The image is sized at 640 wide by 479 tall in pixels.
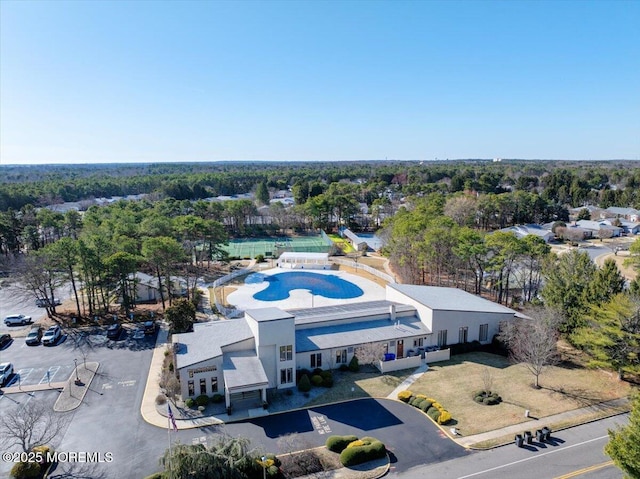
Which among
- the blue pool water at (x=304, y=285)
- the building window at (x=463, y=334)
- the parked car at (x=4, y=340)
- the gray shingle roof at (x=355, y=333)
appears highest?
the gray shingle roof at (x=355, y=333)

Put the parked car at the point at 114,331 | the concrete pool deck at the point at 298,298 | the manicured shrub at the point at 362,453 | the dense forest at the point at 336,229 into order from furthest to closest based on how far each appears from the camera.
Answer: the concrete pool deck at the point at 298,298 → the parked car at the point at 114,331 → the dense forest at the point at 336,229 → the manicured shrub at the point at 362,453

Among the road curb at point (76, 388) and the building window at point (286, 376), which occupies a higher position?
the building window at point (286, 376)

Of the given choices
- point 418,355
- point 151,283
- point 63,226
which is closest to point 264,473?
point 418,355

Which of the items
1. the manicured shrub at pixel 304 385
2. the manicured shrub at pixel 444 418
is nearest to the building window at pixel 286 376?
the manicured shrub at pixel 304 385

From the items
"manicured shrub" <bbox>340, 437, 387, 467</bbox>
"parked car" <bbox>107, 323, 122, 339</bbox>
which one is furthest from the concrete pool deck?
"manicured shrub" <bbox>340, 437, 387, 467</bbox>

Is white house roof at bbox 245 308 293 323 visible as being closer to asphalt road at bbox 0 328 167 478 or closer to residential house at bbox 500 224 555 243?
asphalt road at bbox 0 328 167 478

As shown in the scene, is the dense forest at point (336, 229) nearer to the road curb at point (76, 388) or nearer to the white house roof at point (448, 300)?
the white house roof at point (448, 300)
